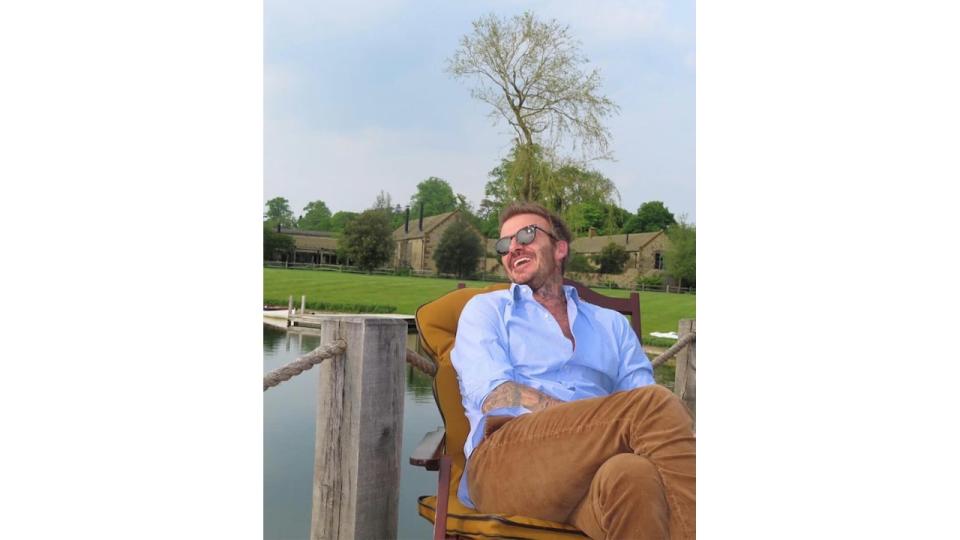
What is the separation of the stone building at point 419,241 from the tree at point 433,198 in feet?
0.07

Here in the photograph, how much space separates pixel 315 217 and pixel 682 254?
1262mm

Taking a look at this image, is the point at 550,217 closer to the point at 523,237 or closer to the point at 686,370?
the point at 523,237

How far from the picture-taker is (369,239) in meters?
2.81

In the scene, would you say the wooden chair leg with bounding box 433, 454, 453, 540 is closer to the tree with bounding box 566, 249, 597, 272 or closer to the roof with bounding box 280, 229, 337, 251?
the tree with bounding box 566, 249, 597, 272

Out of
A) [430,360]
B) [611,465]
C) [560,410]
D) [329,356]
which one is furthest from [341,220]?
[611,465]

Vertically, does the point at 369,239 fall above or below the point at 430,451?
above

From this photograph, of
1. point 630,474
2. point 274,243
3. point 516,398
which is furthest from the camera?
point 274,243

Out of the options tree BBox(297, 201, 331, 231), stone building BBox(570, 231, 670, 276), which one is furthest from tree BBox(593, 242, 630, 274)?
tree BBox(297, 201, 331, 231)

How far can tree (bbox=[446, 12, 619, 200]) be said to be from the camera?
2.72 metres

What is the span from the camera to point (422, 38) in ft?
9.14

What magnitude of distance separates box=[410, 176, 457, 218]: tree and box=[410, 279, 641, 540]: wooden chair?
0.91ft

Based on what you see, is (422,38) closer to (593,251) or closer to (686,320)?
(593,251)

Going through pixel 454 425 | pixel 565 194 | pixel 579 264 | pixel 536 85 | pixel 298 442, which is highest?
pixel 536 85
